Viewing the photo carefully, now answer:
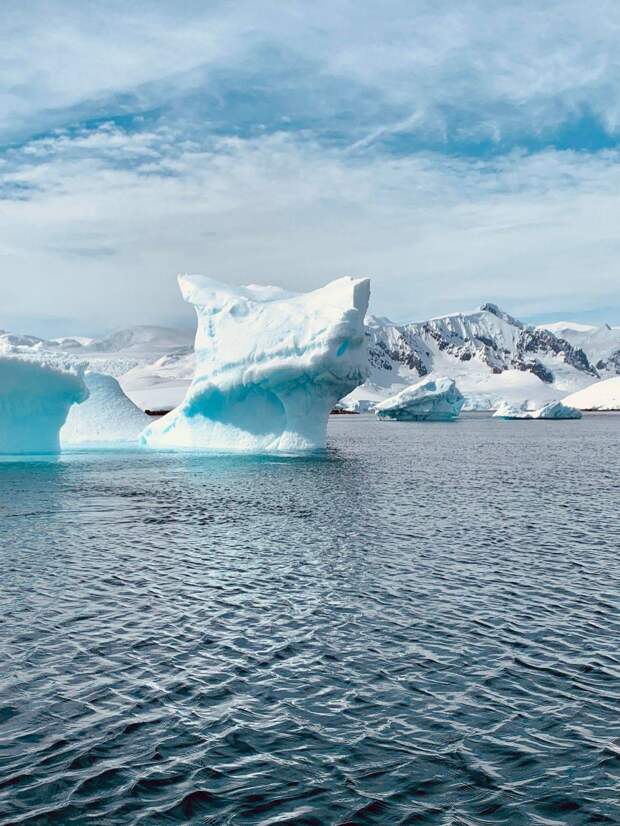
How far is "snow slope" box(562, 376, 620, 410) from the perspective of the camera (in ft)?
607

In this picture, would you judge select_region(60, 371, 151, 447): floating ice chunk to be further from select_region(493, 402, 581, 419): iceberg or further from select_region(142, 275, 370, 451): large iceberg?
select_region(493, 402, 581, 419): iceberg

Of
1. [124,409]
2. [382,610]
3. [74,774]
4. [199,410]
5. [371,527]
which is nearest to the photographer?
[74,774]

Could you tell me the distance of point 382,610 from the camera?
14.0m

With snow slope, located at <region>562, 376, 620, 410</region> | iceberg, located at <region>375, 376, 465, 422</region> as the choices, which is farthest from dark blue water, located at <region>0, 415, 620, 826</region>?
snow slope, located at <region>562, 376, 620, 410</region>

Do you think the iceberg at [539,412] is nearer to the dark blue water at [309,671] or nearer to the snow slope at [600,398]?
the snow slope at [600,398]

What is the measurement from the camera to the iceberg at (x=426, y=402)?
118750 millimetres

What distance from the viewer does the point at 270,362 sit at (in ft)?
147

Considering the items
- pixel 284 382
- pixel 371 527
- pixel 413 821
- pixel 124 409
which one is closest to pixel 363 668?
pixel 413 821

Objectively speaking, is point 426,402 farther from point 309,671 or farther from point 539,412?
point 309,671

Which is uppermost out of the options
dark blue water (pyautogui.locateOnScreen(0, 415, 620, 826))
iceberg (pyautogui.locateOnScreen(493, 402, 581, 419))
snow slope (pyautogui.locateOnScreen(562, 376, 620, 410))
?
snow slope (pyautogui.locateOnScreen(562, 376, 620, 410))

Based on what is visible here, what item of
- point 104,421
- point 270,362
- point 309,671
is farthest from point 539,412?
point 309,671

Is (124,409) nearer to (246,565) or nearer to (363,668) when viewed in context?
(246,565)

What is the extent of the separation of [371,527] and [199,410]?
29890mm

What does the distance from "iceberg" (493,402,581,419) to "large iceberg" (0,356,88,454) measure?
10836cm
